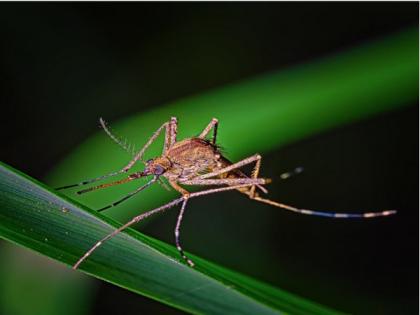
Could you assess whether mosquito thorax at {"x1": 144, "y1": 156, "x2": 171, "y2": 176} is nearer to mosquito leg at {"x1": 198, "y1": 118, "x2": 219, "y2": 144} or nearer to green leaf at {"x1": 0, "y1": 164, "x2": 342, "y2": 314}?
mosquito leg at {"x1": 198, "y1": 118, "x2": 219, "y2": 144}

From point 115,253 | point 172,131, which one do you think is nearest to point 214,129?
point 172,131

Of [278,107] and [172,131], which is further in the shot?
[278,107]

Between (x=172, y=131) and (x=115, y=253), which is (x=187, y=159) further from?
(x=115, y=253)

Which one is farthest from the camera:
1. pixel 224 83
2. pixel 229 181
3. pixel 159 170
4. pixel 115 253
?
pixel 224 83

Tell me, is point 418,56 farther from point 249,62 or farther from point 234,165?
point 249,62

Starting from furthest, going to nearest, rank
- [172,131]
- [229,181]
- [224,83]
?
1. [224,83]
2. [172,131]
3. [229,181]

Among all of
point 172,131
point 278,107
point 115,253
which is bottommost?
point 115,253
